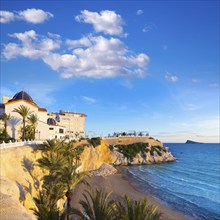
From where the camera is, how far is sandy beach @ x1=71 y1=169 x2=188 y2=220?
33088 mm

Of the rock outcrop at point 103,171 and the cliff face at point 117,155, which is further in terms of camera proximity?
the cliff face at point 117,155

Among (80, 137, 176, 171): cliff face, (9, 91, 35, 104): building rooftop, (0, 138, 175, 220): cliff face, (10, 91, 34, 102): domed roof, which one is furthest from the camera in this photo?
(80, 137, 176, 171): cliff face

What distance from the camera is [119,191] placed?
4331 cm

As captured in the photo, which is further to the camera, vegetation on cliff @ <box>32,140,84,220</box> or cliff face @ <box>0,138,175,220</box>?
vegetation on cliff @ <box>32,140,84,220</box>

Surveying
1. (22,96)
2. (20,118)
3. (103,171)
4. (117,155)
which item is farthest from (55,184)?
(117,155)

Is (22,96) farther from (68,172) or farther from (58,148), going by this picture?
(68,172)

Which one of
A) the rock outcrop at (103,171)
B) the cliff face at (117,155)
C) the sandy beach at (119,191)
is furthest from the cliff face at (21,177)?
the sandy beach at (119,191)

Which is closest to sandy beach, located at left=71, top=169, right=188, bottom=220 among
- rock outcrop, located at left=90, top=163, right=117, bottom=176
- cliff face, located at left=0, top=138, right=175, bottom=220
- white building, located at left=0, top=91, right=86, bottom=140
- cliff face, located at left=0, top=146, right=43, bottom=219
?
rock outcrop, located at left=90, top=163, right=117, bottom=176

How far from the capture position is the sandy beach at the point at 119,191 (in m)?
33.1

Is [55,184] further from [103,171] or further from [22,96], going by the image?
[103,171]

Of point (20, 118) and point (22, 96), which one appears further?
point (22, 96)

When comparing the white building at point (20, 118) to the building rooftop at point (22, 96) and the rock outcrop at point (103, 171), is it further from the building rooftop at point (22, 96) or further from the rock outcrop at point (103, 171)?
the rock outcrop at point (103, 171)

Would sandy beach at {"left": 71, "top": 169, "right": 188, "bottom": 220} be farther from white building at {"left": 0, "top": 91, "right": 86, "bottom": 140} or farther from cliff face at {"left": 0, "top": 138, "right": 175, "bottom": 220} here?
white building at {"left": 0, "top": 91, "right": 86, "bottom": 140}

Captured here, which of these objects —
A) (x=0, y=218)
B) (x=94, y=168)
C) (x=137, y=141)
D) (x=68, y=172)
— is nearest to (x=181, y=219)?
(x=68, y=172)
